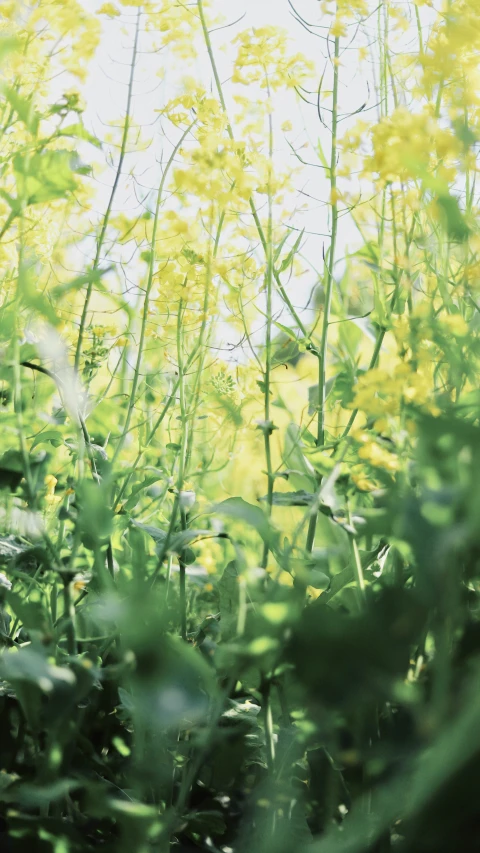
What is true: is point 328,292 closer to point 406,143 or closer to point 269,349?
point 269,349

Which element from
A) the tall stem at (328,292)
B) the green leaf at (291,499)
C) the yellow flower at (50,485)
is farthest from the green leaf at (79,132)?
the yellow flower at (50,485)

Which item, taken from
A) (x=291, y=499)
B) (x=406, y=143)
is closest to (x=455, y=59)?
(x=406, y=143)

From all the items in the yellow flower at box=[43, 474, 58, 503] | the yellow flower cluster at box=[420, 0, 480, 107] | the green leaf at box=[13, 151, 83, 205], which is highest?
the yellow flower cluster at box=[420, 0, 480, 107]

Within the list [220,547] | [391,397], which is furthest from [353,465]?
[220,547]

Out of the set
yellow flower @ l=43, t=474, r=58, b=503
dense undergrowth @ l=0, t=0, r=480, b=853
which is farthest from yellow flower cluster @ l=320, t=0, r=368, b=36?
yellow flower @ l=43, t=474, r=58, b=503

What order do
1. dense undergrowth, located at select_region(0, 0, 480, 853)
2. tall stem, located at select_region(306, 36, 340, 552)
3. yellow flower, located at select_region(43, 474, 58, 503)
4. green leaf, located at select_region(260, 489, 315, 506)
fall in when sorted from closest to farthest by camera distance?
1. dense undergrowth, located at select_region(0, 0, 480, 853)
2. green leaf, located at select_region(260, 489, 315, 506)
3. tall stem, located at select_region(306, 36, 340, 552)
4. yellow flower, located at select_region(43, 474, 58, 503)

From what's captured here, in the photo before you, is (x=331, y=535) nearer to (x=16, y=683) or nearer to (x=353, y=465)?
(x=353, y=465)

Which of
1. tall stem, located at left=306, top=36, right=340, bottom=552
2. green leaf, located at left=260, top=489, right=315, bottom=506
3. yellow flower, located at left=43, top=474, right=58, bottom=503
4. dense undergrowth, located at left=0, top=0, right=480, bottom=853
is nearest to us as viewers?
dense undergrowth, located at left=0, top=0, right=480, bottom=853

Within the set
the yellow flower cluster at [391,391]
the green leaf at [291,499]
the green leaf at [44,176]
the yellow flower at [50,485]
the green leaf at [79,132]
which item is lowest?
the yellow flower at [50,485]

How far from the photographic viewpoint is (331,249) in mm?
1122

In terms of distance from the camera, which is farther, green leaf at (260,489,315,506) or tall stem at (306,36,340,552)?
tall stem at (306,36,340,552)

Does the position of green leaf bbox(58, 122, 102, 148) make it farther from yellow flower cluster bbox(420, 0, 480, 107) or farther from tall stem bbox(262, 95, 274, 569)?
yellow flower cluster bbox(420, 0, 480, 107)

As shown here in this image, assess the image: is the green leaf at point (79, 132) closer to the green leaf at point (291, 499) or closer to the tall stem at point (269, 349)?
the tall stem at point (269, 349)

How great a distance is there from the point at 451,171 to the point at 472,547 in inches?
17.0
